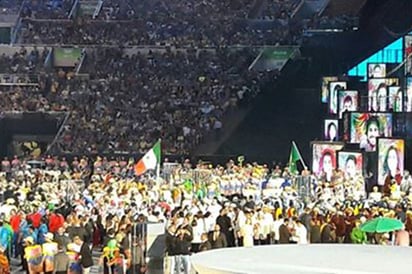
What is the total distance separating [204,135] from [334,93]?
599 cm

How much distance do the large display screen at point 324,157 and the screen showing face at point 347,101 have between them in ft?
6.45

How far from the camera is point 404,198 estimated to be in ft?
67.9

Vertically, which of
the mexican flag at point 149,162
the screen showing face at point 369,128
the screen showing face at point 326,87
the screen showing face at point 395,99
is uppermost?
the screen showing face at point 326,87

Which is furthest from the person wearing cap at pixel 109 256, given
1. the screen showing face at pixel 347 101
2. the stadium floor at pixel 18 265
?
the screen showing face at pixel 347 101

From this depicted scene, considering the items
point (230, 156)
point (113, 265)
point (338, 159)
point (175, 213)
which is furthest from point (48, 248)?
point (230, 156)

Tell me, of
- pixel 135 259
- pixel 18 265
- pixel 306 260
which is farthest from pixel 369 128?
pixel 306 260

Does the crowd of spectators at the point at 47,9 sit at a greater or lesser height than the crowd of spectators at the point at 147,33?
greater

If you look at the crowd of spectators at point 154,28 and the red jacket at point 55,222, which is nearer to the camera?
the red jacket at point 55,222

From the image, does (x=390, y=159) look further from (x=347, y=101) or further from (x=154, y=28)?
(x=154, y=28)

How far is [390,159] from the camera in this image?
84.5 feet

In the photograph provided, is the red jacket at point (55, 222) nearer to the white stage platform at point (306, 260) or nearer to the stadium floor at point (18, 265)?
the stadium floor at point (18, 265)

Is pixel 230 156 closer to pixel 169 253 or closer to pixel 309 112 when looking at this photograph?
pixel 309 112

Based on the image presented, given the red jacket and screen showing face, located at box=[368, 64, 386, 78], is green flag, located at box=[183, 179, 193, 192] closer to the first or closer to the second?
the red jacket

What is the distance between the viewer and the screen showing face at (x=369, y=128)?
88.9ft
